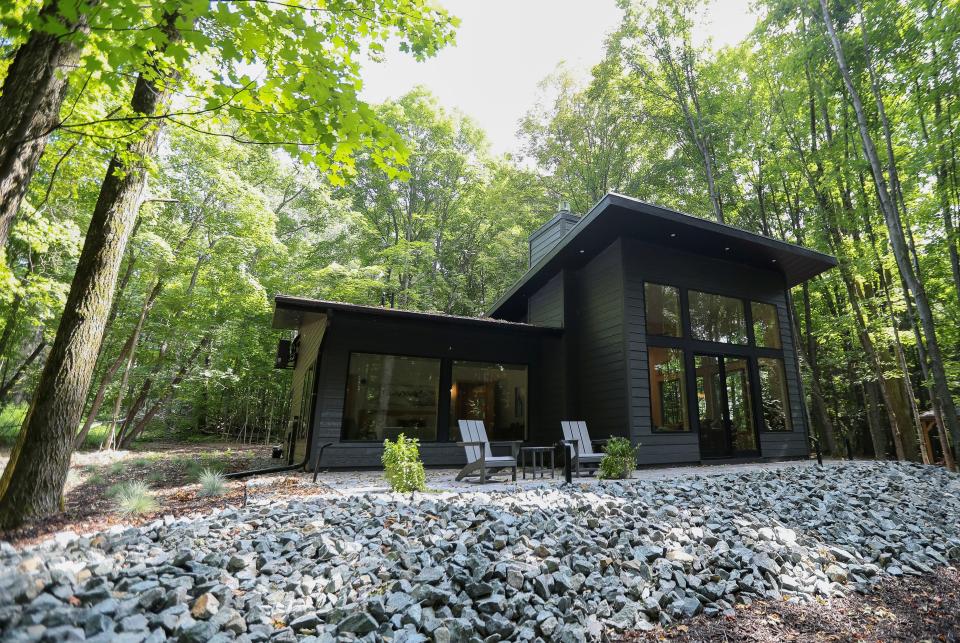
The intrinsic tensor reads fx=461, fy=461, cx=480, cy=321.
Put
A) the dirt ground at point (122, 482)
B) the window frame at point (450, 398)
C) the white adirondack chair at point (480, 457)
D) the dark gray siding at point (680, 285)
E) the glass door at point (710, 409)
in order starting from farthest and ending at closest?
the window frame at point (450, 398) < the glass door at point (710, 409) < the dark gray siding at point (680, 285) < the white adirondack chair at point (480, 457) < the dirt ground at point (122, 482)

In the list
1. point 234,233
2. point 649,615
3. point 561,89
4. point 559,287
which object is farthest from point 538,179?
point 649,615

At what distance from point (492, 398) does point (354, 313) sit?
120 inches

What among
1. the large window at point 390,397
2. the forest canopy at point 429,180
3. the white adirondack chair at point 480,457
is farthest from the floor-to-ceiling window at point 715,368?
the large window at point 390,397

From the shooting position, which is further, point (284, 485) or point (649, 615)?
point (284, 485)

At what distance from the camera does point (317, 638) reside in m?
2.07

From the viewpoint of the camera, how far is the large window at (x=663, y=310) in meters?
7.71

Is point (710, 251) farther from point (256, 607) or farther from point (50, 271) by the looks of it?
point (50, 271)

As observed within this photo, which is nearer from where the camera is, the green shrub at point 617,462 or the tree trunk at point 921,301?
the green shrub at point 617,462

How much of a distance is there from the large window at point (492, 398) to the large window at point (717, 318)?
127 inches

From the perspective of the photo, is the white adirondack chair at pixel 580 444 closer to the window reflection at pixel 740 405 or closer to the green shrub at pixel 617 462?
the green shrub at pixel 617 462

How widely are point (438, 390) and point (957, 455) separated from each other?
316 inches

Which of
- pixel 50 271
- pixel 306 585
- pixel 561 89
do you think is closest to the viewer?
pixel 306 585

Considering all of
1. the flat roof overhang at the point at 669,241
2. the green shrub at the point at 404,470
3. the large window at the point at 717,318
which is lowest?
the green shrub at the point at 404,470

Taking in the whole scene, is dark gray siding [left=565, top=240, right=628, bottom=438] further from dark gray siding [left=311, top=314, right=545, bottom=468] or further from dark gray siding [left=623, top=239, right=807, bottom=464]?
dark gray siding [left=311, top=314, right=545, bottom=468]
